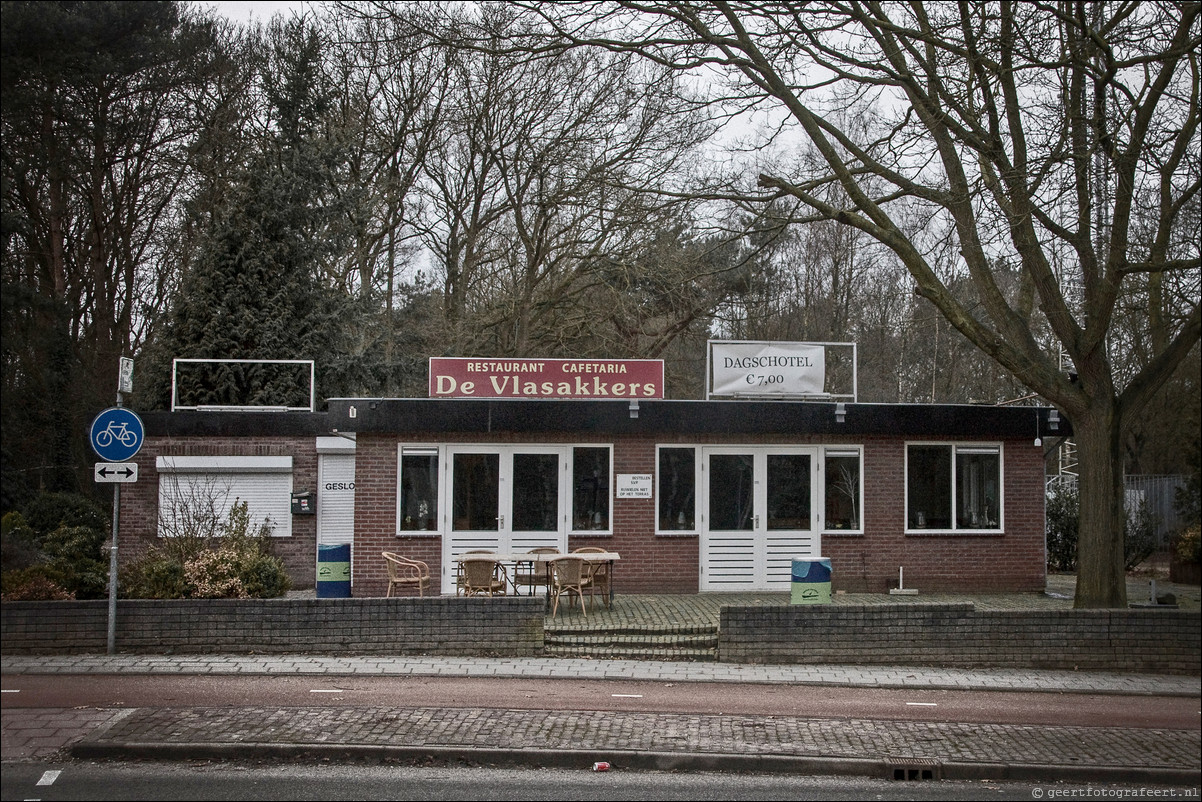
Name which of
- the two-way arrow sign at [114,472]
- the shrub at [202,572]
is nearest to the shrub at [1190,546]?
the shrub at [202,572]

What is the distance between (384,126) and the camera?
31.1 meters

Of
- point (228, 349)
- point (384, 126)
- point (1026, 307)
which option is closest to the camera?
point (1026, 307)

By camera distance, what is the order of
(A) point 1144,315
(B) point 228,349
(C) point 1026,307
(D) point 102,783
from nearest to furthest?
(D) point 102,783
(A) point 1144,315
(C) point 1026,307
(B) point 228,349

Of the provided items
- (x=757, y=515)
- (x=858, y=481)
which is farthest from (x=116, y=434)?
(x=858, y=481)

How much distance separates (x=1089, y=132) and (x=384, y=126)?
2304 cm

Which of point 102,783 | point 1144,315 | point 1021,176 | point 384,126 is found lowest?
point 102,783

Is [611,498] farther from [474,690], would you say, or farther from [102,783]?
[102,783]

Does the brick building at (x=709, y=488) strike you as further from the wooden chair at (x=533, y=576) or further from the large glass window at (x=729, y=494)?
the wooden chair at (x=533, y=576)

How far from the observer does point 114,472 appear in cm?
1145

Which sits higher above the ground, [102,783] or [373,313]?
[373,313]

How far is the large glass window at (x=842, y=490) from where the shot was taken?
55.2ft

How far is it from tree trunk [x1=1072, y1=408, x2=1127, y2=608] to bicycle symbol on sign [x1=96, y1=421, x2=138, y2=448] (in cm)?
1210

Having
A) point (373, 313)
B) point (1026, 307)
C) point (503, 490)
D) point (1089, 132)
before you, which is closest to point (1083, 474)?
point (1026, 307)

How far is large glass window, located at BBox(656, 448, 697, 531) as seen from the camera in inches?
650
